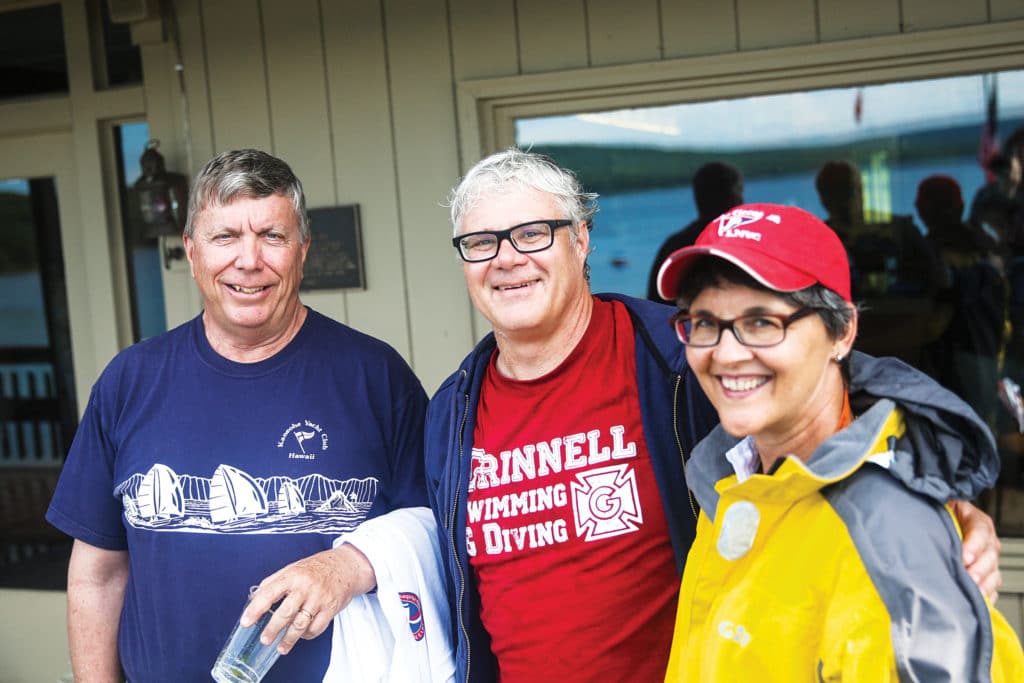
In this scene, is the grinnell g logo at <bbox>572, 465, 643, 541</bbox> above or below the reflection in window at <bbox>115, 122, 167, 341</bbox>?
below

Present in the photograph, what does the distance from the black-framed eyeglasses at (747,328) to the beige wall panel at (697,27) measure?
181cm

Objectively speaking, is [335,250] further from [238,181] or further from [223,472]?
[223,472]

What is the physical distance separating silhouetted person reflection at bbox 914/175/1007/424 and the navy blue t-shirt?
7.12 feet

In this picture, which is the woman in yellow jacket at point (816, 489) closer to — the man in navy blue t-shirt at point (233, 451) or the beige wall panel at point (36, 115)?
the man in navy blue t-shirt at point (233, 451)

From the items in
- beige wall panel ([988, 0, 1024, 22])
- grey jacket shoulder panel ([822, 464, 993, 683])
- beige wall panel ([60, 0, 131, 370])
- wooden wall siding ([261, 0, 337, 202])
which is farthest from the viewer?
beige wall panel ([60, 0, 131, 370])

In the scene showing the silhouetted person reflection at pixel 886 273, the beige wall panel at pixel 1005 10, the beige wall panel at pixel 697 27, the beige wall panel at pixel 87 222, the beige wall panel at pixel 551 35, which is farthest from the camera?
the beige wall panel at pixel 87 222

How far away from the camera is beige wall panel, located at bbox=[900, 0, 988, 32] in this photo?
265cm

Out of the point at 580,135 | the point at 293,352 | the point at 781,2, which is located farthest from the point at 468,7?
the point at 293,352

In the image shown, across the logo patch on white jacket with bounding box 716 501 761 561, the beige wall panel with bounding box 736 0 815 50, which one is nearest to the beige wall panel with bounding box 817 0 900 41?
the beige wall panel with bounding box 736 0 815 50

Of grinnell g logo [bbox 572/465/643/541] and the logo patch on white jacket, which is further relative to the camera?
grinnell g logo [bbox 572/465/643/541]

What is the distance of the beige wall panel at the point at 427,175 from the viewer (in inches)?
124

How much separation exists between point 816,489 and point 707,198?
2526 millimetres

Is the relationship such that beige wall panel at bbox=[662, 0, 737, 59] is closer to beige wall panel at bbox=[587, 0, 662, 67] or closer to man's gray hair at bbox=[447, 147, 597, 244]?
beige wall panel at bbox=[587, 0, 662, 67]

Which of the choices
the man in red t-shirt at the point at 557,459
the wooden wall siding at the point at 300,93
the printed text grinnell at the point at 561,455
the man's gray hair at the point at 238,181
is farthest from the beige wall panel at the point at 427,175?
the printed text grinnell at the point at 561,455
